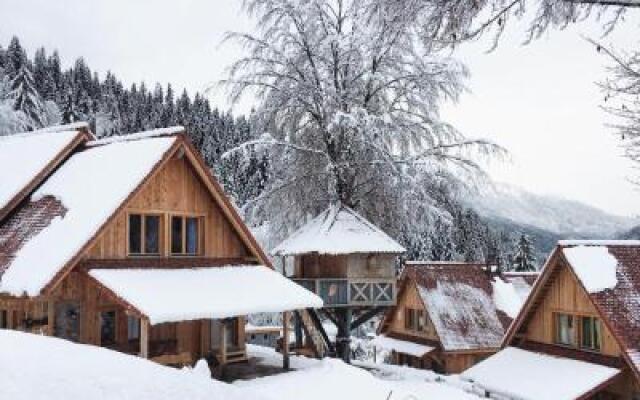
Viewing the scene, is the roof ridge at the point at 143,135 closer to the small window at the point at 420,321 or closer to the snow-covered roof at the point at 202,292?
the snow-covered roof at the point at 202,292

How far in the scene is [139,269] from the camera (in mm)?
19844

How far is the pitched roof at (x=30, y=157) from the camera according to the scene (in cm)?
2077

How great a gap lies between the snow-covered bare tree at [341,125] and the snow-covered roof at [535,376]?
21.6ft

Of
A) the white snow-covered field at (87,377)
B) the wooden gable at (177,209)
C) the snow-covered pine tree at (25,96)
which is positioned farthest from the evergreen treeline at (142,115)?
the white snow-covered field at (87,377)

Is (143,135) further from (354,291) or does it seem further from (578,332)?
(578,332)

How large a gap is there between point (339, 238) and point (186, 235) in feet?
24.8

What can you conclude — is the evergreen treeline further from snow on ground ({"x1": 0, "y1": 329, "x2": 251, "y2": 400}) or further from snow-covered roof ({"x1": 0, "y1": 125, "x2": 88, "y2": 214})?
snow on ground ({"x1": 0, "y1": 329, "x2": 251, "y2": 400})

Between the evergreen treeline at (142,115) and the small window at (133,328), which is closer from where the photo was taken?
the small window at (133,328)

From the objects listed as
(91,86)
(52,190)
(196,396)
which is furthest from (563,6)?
(91,86)

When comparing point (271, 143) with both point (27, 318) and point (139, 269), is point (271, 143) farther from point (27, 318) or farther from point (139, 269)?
point (27, 318)

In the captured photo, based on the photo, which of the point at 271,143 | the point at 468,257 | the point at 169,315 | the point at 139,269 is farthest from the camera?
the point at 468,257

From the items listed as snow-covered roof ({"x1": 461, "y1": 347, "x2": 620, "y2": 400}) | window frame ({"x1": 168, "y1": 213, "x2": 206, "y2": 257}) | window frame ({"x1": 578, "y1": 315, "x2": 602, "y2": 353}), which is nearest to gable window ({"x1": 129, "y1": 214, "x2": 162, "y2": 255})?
window frame ({"x1": 168, "y1": 213, "x2": 206, "y2": 257})

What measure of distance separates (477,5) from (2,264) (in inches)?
615

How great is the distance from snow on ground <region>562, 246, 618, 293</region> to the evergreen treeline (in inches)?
1577
